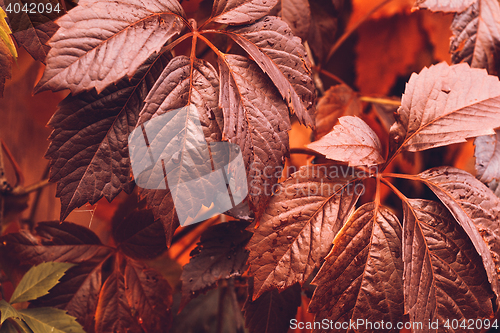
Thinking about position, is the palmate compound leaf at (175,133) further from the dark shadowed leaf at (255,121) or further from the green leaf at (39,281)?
the green leaf at (39,281)

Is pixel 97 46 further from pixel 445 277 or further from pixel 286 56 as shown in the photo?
pixel 445 277

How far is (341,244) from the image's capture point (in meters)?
0.41

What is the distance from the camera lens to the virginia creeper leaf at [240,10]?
1.39ft

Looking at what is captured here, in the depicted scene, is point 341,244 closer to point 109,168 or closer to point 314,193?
point 314,193

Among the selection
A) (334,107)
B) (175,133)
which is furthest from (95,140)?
(334,107)

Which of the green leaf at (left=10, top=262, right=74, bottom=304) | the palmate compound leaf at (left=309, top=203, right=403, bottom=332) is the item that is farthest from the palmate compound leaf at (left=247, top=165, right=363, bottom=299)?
the green leaf at (left=10, top=262, right=74, bottom=304)

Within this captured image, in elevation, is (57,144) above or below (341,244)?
above

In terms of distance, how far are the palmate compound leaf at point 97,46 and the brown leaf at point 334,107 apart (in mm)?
368

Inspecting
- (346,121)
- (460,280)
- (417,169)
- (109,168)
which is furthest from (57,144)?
(417,169)

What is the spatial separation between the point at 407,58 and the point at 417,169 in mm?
343

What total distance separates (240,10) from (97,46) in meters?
0.21

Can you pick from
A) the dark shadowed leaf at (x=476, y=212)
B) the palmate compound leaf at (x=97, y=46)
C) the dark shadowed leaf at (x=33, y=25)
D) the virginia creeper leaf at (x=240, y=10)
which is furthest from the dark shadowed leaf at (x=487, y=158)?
the dark shadowed leaf at (x=33, y=25)

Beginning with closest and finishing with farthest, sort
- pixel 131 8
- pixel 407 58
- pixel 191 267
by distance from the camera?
pixel 131 8, pixel 191 267, pixel 407 58

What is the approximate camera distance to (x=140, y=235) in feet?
1.83
